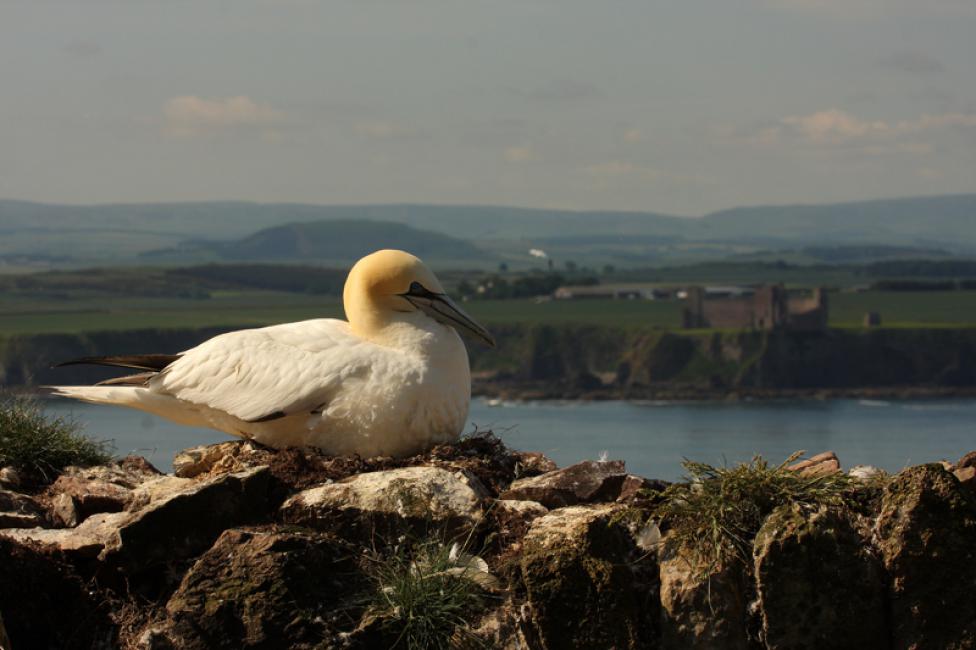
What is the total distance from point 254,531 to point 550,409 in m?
123

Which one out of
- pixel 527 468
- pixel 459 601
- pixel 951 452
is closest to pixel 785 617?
pixel 459 601

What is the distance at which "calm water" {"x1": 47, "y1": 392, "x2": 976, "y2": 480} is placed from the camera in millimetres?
62594

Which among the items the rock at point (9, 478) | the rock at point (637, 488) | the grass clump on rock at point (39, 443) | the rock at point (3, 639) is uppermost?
the rock at point (637, 488)

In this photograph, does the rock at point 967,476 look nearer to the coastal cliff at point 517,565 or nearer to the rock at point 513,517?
the coastal cliff at point 517,565

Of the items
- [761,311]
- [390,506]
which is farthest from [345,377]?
[761,311]

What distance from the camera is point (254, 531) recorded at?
8148mm

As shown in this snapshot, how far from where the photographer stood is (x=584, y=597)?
7730 millimetres

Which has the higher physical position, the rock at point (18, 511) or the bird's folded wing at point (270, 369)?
the bird's folded wing at point (270, 369)

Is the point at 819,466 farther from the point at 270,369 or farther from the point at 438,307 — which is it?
the point at 270,369

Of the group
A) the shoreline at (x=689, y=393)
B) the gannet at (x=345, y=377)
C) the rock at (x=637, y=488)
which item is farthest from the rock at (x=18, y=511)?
the shoreline at (x=689, y=393)

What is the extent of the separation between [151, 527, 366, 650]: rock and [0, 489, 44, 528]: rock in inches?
61.2

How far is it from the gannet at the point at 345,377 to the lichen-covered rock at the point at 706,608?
7.88 ft

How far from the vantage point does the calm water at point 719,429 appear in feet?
205

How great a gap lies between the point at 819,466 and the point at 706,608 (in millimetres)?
1724
